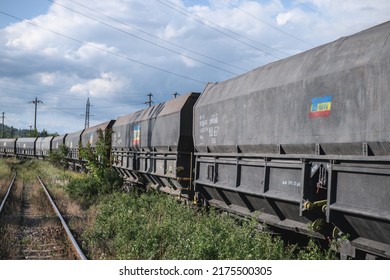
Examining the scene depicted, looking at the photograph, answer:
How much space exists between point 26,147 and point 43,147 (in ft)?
34.0

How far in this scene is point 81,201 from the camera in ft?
57.2

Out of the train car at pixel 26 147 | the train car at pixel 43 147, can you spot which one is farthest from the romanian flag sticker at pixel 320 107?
the train car at pixel 26 147

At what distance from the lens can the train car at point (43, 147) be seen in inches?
1962

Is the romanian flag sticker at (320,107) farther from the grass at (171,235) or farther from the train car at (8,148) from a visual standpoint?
the train car at (8,148)

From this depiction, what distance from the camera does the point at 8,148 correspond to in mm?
71375

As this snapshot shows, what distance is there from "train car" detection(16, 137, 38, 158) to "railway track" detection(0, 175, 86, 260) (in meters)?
43.6

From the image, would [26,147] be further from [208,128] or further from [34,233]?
[208,128]

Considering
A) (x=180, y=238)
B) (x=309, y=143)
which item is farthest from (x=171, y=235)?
(x=309, y=143)

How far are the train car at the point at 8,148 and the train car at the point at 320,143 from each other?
65.7 meters

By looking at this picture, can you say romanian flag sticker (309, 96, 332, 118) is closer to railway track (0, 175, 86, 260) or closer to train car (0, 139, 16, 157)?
railway track (0, 175, 86, 260)

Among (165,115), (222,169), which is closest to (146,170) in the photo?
(165,115)

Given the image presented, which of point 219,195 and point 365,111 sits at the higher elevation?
point 365,111

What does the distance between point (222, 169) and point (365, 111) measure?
15.8ft
